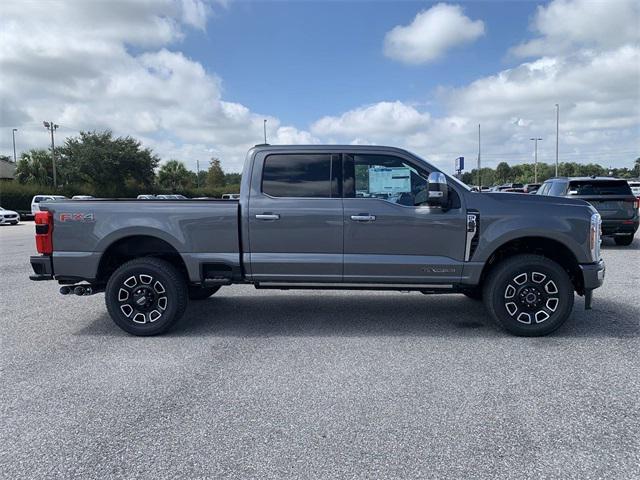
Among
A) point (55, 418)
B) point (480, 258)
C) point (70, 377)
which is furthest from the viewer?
point (480, 258)

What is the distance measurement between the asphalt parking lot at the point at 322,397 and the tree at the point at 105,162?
49019mm

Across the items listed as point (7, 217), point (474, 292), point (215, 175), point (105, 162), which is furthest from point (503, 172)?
point (474, 292)

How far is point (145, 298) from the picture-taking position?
527cm

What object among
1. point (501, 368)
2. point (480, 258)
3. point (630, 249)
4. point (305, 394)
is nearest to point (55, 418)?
point (305, 394)

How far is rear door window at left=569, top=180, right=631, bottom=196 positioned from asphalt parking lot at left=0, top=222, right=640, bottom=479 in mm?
6487

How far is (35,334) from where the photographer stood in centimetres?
548

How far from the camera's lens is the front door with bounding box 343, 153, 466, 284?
511 cm

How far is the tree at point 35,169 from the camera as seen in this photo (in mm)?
49406

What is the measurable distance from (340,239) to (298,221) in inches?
19.2

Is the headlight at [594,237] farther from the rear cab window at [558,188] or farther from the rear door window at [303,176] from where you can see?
the rear cab window at [558,188]

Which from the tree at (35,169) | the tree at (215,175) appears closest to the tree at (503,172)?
the tree at (215,175)

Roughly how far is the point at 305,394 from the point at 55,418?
70.1 inches

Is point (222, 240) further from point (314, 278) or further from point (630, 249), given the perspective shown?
point (630, 249)

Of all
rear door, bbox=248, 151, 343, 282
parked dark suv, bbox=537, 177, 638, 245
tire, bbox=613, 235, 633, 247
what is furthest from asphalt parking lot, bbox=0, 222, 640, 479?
tire, bbox=613, 235, 633, 247
